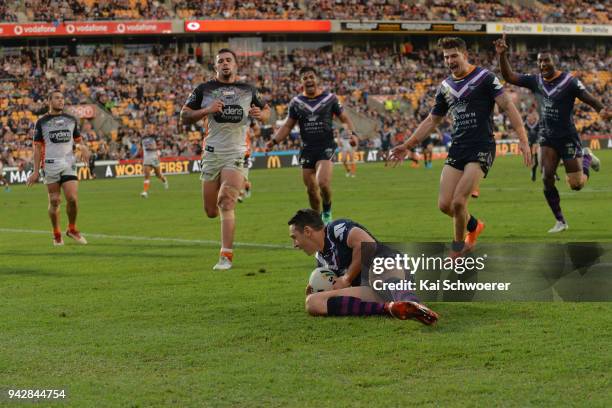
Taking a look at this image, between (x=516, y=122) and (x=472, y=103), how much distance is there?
578 mm

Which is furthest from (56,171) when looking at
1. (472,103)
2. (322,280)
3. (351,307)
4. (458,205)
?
(351,307)

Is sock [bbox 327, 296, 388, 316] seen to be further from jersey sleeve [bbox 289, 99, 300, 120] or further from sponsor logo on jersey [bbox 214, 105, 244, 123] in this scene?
jersey sleeve [bbox 289, 99, 300, 120]

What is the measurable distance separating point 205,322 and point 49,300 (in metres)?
2.32

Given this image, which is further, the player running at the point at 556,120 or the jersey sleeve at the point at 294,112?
the jersey sleeve at the point at 294,112

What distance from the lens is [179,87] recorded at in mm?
59969

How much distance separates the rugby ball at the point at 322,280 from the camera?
8688 mm

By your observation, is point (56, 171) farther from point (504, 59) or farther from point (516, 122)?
point (516, 122)

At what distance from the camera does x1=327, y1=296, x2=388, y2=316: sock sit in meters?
8.28

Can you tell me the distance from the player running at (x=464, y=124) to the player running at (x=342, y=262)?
117 inches

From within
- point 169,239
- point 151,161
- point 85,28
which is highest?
point 85,28

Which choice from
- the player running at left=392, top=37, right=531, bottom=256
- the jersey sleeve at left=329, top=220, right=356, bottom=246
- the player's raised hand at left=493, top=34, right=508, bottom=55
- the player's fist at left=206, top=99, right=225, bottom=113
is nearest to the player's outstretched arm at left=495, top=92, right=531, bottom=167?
the player running at left=392, top=37, right=531, bottom=256

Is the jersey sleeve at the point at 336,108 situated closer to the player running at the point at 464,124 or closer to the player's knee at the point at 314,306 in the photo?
the player running at the point at 464,124

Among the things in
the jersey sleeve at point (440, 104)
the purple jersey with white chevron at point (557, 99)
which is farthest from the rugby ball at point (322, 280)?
the purple jersey with white chevron at point (557, 99)

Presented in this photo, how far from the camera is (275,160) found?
51.0 metres
